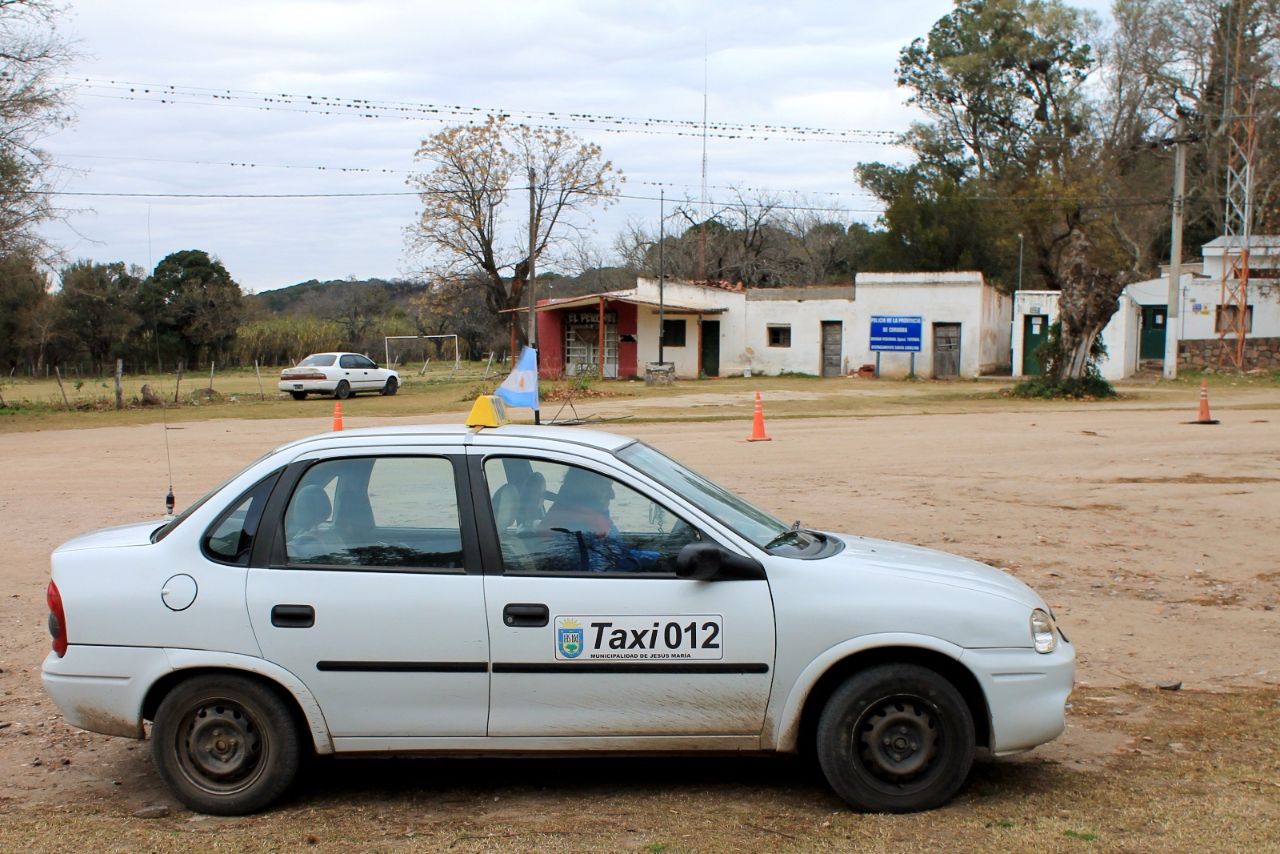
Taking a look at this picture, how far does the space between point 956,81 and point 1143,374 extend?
1100 inches

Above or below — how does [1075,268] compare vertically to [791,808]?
above

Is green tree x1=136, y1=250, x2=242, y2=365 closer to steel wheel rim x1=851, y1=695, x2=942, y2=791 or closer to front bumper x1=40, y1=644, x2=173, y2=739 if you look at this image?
front bumper x1=40, y1=644, x2=173, y2=739

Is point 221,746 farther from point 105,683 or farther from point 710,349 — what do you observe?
point 710,349

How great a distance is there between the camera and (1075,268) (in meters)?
32.3

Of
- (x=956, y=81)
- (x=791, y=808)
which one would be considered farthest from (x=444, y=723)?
(x=956, y=81)

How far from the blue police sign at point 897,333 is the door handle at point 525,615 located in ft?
141

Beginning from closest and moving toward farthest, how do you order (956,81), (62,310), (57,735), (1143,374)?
1. (57,735)
2. (1143,374)
3. (62,310)
4. (956,81)

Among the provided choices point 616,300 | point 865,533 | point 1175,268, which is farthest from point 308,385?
point 1175,268

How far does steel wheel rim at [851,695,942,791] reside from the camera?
454 centimetres

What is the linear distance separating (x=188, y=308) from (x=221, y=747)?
→ 6441 centimetres

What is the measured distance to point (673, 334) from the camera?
1948 inches

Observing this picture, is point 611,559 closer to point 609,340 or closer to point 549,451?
point 549,451

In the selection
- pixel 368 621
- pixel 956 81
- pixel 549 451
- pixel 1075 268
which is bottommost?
pixel 368 621

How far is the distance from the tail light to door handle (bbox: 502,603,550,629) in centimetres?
182
